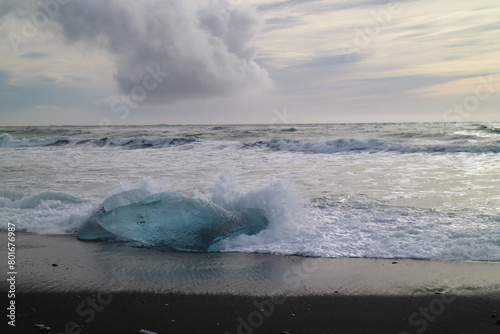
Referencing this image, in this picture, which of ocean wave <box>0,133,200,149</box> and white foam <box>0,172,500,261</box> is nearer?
white foam <box>0,172,500,261</box>

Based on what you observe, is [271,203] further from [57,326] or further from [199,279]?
[57,326]

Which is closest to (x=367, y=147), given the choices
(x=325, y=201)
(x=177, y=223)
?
(x=325, y=201)

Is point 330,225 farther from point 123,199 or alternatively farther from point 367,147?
point 367,147

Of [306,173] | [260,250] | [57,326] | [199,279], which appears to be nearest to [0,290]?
[57,326]

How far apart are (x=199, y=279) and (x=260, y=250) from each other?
1202 millimetres

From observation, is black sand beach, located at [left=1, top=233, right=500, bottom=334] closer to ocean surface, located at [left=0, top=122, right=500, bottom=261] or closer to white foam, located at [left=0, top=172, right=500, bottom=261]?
white foam, located at [left=0, top=172, right=500, bottom=261]

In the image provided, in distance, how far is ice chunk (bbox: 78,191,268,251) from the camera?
5352 millimetres

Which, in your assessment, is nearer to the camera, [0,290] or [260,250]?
[0,290]

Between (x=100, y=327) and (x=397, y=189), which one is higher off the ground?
(x=397, y=189)

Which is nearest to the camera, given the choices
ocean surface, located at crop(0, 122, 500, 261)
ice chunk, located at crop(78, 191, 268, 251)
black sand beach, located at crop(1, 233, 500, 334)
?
black sand beach, located at crop(1, 233, 500, 334)

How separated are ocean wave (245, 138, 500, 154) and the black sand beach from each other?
15567 mm

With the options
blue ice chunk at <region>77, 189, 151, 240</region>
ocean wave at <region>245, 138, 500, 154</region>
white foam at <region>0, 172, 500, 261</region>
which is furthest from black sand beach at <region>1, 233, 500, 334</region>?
ocean wave at <region>245, 138, 500, 154</region>

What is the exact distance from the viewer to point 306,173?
11734 millimetres

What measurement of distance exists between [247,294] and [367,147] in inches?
726
